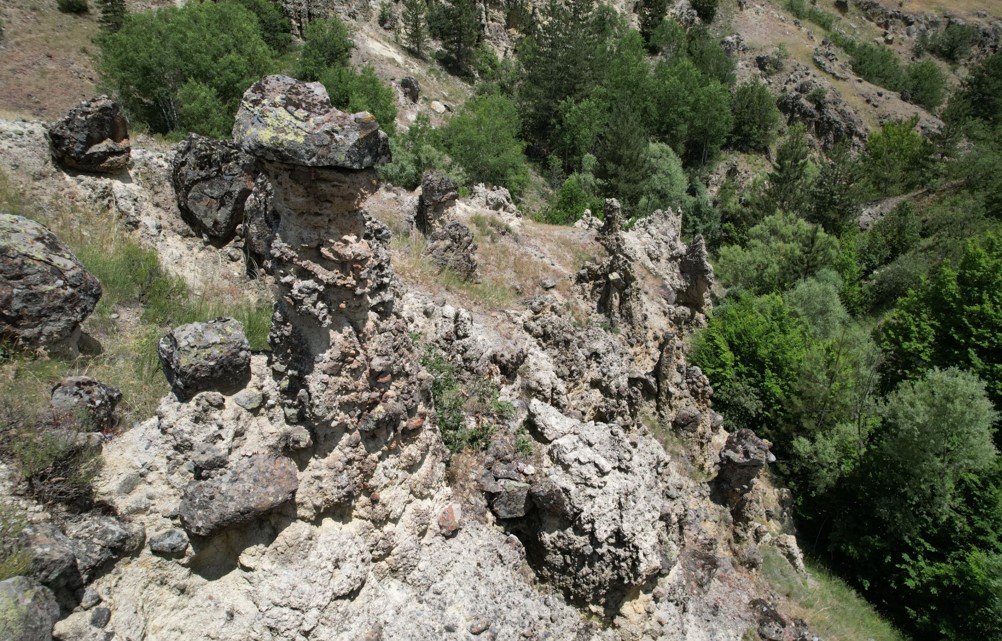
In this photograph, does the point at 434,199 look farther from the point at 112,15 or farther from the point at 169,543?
the point at 112,15

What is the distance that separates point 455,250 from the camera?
1177cm

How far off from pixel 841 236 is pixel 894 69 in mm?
45651

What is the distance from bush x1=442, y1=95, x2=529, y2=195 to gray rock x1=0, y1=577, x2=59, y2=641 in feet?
99.7

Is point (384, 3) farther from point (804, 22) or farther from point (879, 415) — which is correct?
point (804, 22)

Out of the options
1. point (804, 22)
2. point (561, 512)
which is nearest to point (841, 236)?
point (561, 512)

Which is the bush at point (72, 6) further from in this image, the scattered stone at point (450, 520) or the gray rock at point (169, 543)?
the scattered stone at point (450, 520)

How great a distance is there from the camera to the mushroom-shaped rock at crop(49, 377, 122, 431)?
4742 mm

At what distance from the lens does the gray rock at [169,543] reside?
14.7 feet

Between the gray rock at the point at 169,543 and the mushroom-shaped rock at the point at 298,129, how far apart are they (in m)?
3.21

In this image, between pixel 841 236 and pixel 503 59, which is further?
pixel 503 59

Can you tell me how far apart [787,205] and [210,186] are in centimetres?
4242

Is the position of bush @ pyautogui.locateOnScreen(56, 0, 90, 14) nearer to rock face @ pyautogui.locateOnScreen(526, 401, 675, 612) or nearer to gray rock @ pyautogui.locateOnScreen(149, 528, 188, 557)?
gray rock @ pyautogui.locateOnScreen(149, 528, 188, 557)

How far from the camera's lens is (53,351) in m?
5.59

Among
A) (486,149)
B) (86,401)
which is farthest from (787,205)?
(86,401)
